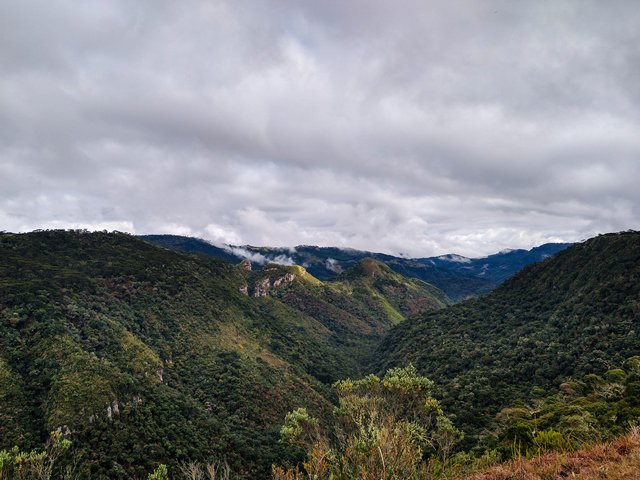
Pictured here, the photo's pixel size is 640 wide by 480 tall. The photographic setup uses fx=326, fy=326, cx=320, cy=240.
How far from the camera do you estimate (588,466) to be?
13.9 meters

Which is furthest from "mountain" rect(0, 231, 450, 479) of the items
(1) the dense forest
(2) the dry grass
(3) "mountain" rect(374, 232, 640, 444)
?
(2) the dry grass

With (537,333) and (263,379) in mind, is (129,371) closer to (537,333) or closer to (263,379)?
(263,379)

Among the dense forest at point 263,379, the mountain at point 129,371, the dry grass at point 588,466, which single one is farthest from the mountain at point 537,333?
the dry grass at point 588,466

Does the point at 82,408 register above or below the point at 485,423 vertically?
above

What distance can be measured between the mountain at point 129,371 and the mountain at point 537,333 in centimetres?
5489

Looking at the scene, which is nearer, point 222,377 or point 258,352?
point 222,377

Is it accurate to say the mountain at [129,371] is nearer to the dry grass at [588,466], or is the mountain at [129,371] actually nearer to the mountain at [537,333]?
the mountain at [537,333]

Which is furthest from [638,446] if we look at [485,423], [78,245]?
[78,245]

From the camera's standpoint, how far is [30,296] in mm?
117250

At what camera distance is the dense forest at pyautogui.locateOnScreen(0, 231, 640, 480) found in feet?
137

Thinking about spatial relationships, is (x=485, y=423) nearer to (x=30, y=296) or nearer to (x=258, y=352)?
(x=258, y=352)

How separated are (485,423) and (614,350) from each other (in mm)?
45247

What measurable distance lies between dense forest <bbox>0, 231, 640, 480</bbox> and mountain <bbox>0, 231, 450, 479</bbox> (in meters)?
0.54

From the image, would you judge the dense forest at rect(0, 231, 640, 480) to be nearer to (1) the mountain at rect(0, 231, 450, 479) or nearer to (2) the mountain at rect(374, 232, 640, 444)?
(1) the mountain at rect(0, 231, 450, 479)
